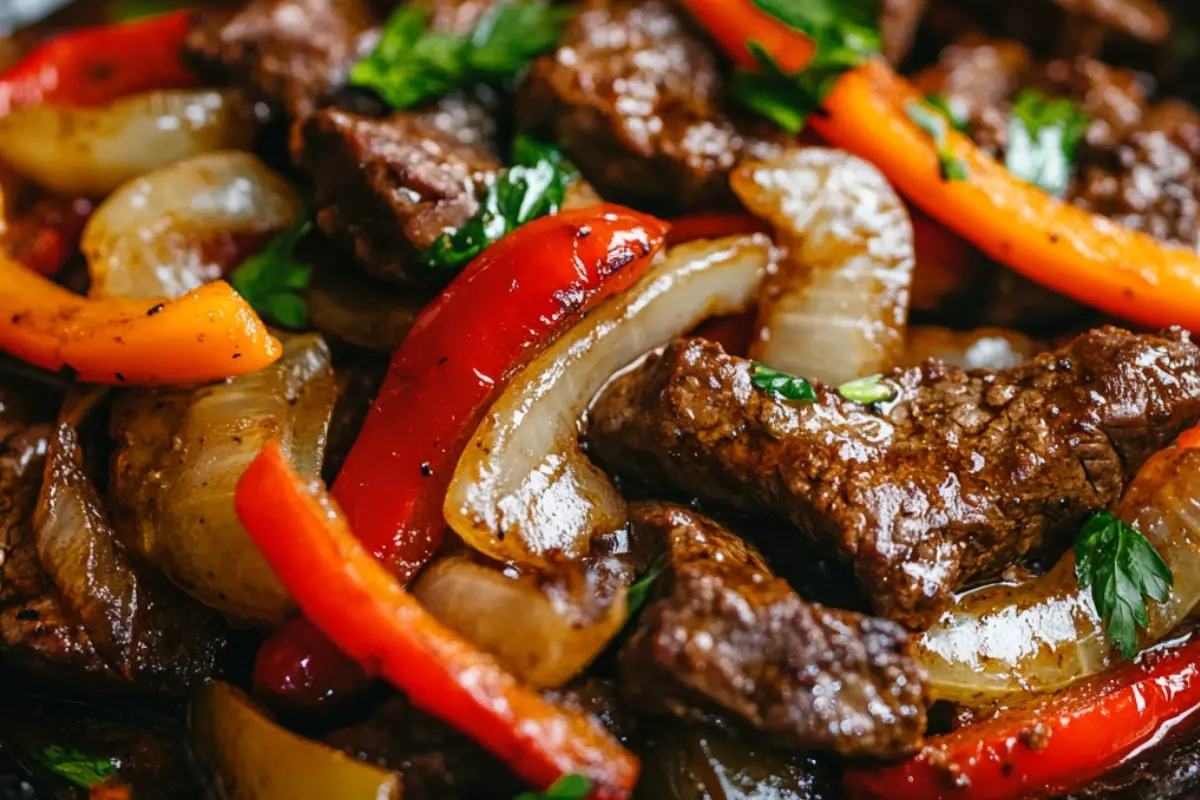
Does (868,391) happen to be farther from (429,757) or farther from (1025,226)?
(429,757)

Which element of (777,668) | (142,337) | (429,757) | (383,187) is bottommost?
(429,757)

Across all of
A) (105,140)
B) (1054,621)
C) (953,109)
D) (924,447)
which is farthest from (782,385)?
(105,140)

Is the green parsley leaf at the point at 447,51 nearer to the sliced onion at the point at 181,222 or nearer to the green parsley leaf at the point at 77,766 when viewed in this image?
the sliced onion at the point at 181,222

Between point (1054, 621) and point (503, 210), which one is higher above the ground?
point (503, 210)

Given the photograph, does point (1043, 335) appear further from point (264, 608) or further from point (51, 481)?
point (51, 481)

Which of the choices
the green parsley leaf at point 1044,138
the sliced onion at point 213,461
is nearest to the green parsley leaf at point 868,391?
the green parsley leaf at point 1044,138
